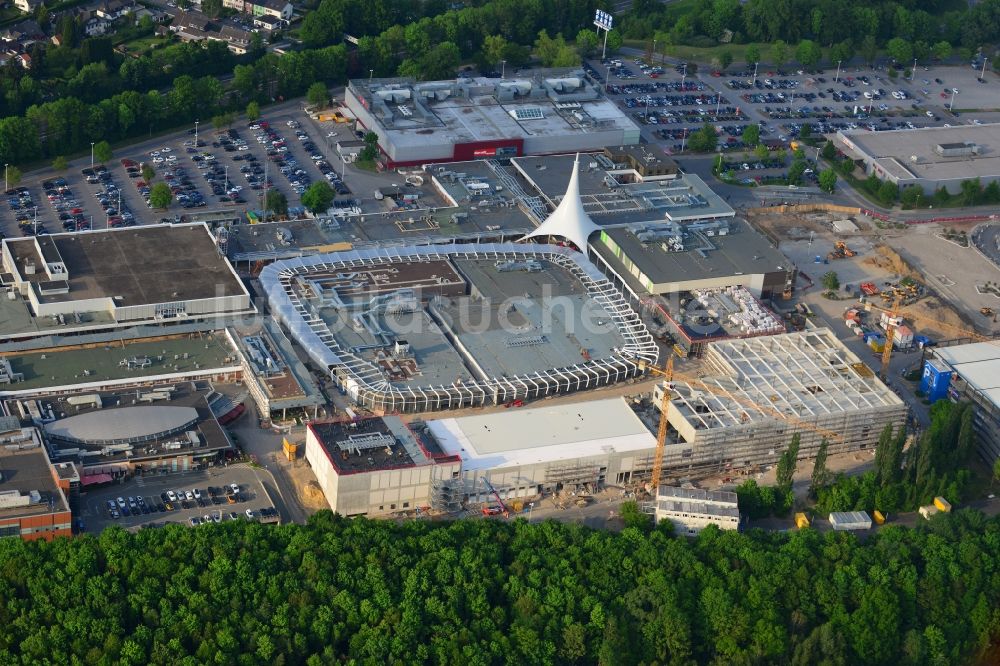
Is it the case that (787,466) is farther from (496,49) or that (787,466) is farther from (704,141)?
(496,49)

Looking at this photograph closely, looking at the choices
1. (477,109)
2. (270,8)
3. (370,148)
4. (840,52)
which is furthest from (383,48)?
(840,52)

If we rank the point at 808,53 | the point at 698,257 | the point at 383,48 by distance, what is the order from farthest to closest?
the point at 808,53
the point at 383,48
the point at 698,257

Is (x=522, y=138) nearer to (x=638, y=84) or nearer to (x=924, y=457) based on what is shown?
(x=638, y=84)

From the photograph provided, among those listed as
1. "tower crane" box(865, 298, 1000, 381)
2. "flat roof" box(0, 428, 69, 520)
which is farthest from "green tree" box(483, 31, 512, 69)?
"flat roof" box(0, 428, 69, 520)

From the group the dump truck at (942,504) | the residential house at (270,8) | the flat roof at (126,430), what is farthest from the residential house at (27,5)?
the dump truck at (942,504)

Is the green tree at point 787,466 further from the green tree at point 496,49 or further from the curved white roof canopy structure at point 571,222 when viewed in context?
the green tree at point 496,49

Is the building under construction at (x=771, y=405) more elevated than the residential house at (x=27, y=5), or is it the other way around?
the residential house at (x=27, y=5)
